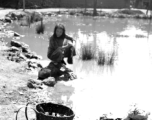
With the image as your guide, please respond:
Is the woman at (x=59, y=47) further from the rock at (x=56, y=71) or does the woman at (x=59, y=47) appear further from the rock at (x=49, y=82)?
the rock at (x=49, y=82)

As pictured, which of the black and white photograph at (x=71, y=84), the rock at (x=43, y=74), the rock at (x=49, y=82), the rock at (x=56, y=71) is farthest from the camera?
the rock at (x=56, y=71)

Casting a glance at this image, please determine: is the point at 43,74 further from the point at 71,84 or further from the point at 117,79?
the point at 117,79

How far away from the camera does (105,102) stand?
5.14 meters

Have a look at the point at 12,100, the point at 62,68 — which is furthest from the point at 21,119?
the point at 62,68

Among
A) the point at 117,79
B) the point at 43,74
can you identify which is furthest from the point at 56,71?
the point at 117,79

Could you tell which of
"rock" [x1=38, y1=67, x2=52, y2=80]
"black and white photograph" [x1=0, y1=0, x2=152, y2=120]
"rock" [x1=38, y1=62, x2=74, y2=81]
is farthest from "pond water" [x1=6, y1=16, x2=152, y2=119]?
"rock" [x1=38, y1=67, x2=52, y2=80]

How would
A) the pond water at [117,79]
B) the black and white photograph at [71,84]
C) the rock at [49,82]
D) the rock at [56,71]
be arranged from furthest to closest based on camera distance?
the rock at [56,71] < the rock at [49,82] < the pond water at [117,79] < the black and white photograph at [71,84]

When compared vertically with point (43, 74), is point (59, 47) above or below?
above

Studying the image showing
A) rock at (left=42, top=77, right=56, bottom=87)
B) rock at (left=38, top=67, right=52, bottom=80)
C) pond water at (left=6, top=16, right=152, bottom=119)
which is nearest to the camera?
pond water at (left=6, top=16, right=152, bottom=119)

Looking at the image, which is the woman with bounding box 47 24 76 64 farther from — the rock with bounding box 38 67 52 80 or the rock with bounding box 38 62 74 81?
the rock with bounding box 38 67 52 80

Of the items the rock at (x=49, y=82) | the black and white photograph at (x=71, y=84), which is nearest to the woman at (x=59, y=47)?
the black and white photograph at (x=71, y=84)

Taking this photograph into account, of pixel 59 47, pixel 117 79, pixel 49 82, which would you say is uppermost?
pixel 59 47

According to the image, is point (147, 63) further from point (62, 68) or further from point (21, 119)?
point (21, 119)

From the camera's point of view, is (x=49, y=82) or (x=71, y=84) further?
(x=71, y=84)
